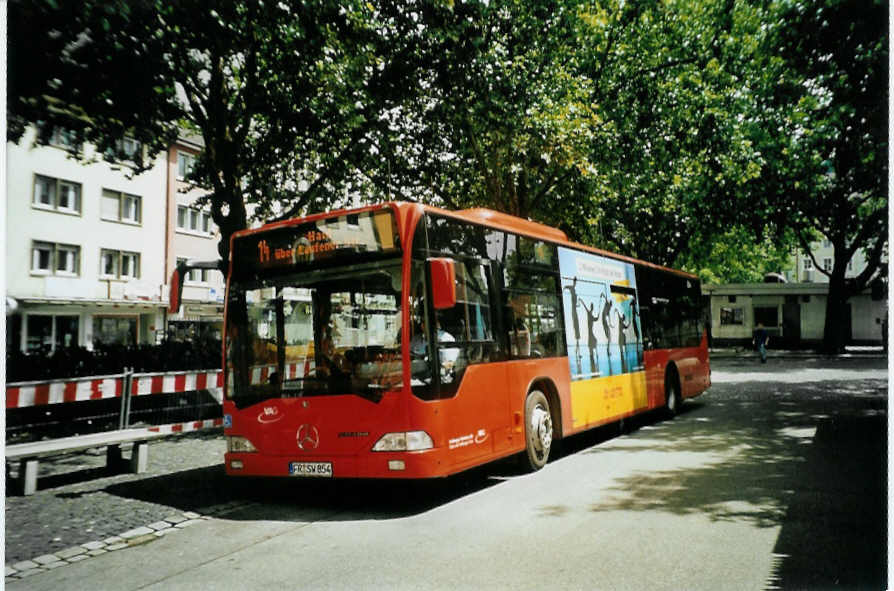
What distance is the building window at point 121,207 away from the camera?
3094 cm

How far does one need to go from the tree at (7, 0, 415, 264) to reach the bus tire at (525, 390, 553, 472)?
207 inches

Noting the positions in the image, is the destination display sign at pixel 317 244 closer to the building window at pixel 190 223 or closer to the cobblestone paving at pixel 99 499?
the cobblestone paving at pixel 99 499

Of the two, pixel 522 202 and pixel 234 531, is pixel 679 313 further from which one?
pixel 234 531

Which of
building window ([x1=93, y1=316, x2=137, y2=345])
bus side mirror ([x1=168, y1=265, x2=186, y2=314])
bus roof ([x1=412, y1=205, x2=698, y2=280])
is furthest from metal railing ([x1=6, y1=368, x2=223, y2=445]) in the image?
building window ([x1=93, y1=316, x2=137, y2=345])

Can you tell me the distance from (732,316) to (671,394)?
1221 inches

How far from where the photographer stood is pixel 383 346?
7.01m

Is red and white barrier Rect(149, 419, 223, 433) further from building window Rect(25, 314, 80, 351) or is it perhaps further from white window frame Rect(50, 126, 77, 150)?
white window frame Rect(50, 126, 77, 150)

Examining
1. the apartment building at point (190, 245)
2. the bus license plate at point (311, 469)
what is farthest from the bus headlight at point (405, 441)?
the apartment building at point (190, 245)

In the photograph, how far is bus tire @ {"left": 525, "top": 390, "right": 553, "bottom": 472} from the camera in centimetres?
877

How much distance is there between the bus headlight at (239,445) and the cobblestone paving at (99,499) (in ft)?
1.84

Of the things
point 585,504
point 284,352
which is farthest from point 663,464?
point 284,352

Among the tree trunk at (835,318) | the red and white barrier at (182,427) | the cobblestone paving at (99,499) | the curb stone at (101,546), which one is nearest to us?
the curb stone at (101,546)

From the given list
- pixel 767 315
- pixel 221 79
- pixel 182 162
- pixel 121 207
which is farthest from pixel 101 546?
pixel 767 315

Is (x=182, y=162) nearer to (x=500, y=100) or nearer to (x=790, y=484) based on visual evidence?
(x=500, y=100)
